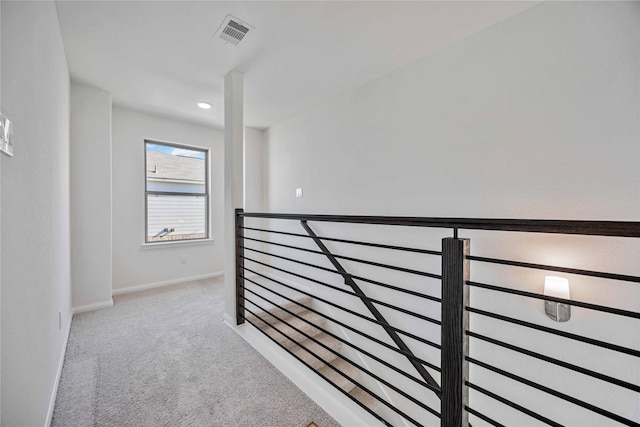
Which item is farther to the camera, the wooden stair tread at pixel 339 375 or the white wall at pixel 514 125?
the wooden stair tread at pixel 339 375

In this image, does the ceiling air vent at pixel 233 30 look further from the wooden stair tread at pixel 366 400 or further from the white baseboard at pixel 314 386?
the wooden stair tread at pixel 366 400

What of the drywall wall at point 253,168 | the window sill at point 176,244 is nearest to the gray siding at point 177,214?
the window sill at point 176,244

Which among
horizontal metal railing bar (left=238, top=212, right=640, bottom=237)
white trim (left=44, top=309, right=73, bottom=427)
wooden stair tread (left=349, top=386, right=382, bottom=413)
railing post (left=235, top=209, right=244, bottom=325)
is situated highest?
horizontal metal railing bar (left=238, top=212, right=640, bottom=237)

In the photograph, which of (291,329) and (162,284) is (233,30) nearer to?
(291,329)

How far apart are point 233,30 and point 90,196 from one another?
2.36 meters

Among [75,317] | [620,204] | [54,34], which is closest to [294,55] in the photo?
[54,34]

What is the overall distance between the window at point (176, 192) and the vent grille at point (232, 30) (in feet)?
7.80

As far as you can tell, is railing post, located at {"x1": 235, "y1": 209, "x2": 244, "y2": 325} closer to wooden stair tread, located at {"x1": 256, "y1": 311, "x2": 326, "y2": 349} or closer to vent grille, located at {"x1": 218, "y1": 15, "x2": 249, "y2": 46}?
wooden stair tread, located at {"x1": 256, "y1": 311, "x2": 326, "y2": 349}

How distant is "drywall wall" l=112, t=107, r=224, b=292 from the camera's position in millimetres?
3395

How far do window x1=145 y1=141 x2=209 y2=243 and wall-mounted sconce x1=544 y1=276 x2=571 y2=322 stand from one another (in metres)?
4.15

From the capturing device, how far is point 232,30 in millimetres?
1917

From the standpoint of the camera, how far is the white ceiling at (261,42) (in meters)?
1.72

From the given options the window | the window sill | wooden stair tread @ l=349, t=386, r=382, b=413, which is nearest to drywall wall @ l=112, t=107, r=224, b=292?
the window sill


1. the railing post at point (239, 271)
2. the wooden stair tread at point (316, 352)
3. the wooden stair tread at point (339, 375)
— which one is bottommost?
the wooden stair tread at point (339, 375)
